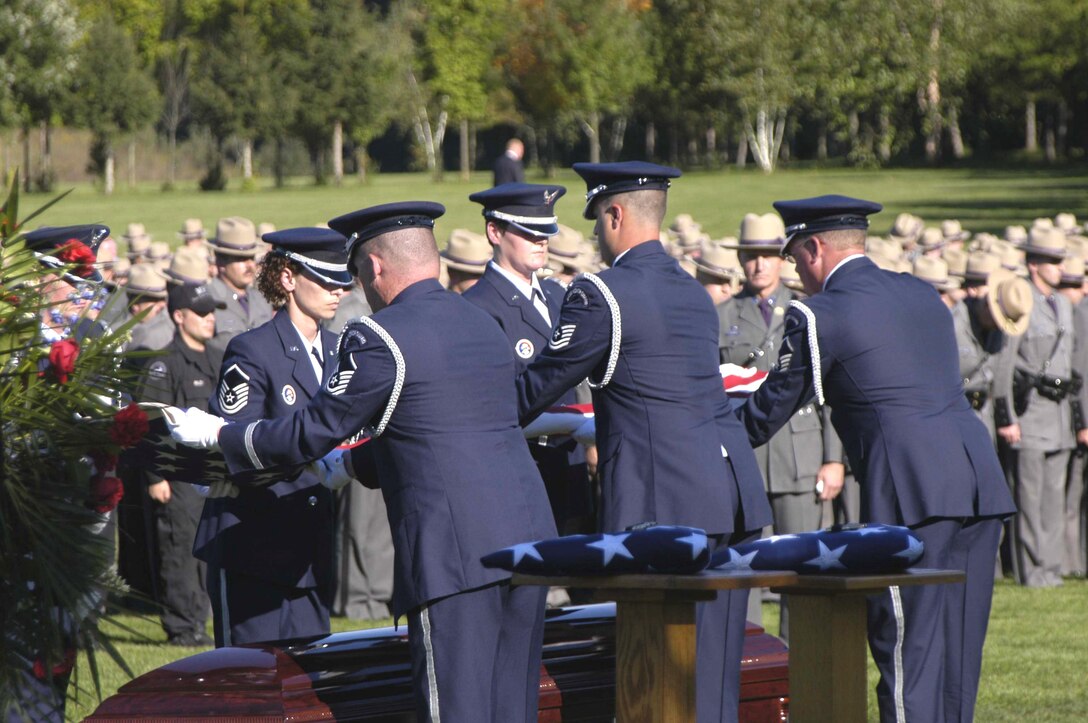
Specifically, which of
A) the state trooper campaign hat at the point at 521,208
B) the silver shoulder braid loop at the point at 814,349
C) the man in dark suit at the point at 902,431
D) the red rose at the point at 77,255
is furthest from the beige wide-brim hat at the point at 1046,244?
the red rose at the point at 77,255

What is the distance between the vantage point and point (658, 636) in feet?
13.6

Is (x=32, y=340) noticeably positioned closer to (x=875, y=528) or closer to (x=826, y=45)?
(x=875, y=528)

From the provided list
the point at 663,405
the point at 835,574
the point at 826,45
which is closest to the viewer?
the point at 835,574

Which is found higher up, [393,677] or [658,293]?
[658,293]

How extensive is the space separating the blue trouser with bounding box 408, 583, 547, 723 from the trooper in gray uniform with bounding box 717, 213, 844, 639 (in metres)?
5.21

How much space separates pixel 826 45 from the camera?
2372 inches

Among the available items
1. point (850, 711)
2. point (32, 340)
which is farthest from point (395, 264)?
point (850, 711)

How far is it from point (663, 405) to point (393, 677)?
53.0 inches

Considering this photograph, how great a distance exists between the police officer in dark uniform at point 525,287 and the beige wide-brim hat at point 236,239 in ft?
13.1

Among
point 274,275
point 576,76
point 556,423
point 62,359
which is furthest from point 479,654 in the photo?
point 576,76

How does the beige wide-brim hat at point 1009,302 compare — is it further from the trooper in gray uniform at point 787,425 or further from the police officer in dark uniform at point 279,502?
the police officer in dark uniform at point 279,502

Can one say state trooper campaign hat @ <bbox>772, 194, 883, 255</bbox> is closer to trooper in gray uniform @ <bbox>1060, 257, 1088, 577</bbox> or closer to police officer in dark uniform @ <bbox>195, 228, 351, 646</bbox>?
police officer in dark uniform @ <bbox>195, 228, 351, 646</bbox>

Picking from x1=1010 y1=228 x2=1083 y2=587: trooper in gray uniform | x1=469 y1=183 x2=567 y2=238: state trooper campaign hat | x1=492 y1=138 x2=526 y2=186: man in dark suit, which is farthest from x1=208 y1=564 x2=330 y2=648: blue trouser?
x1=492 y1=138 x2=526 y2=186: man in dark suit

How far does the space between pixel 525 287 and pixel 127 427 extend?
3831mm
